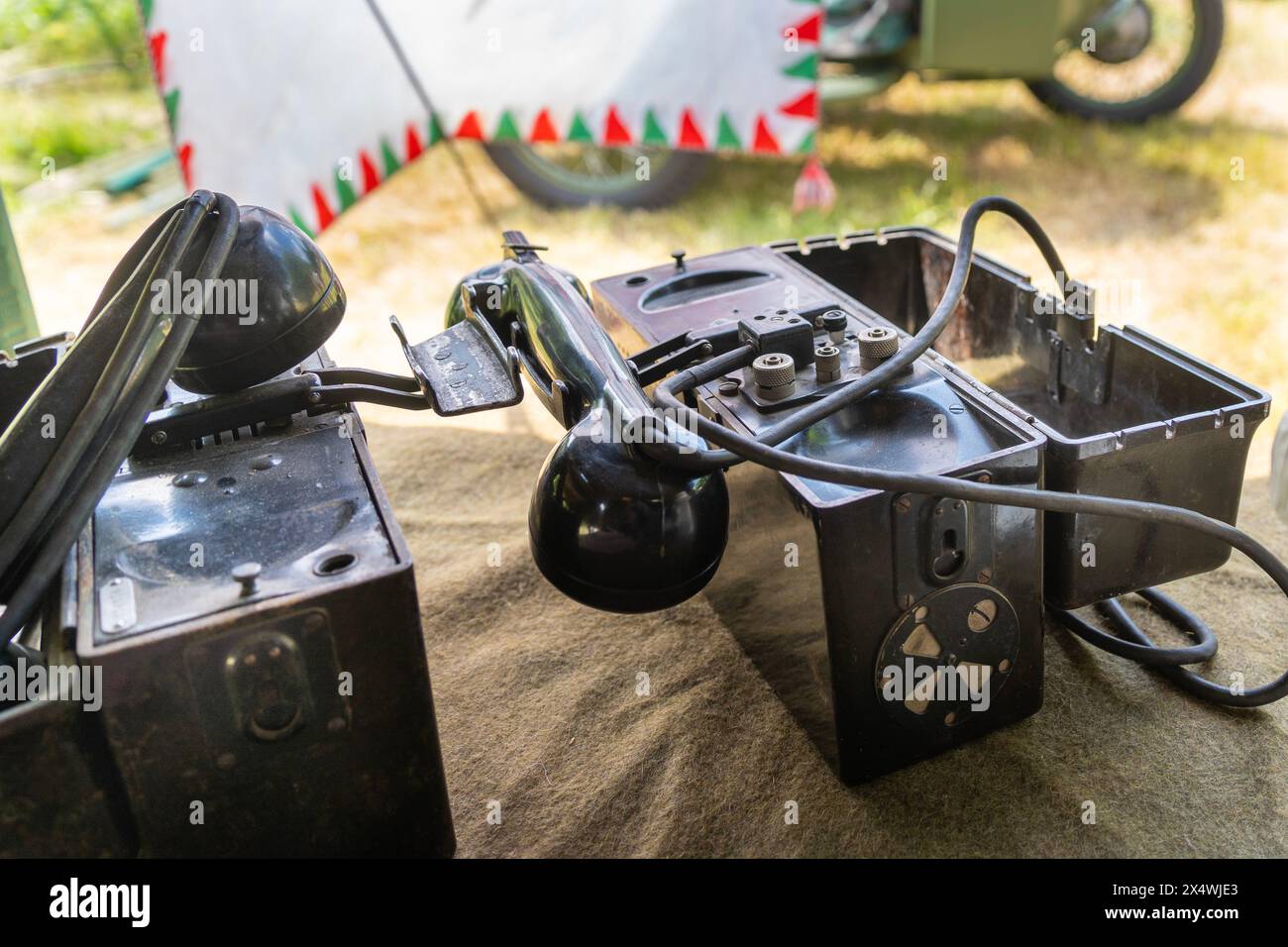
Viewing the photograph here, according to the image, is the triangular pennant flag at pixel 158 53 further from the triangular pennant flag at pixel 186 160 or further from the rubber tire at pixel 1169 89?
the rubber tire at pixel 1169 89

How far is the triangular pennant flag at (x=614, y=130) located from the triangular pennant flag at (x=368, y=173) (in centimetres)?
79

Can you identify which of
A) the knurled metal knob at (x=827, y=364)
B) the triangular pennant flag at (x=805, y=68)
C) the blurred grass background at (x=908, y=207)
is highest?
the triangular pennant flag at (x=805, y=68)

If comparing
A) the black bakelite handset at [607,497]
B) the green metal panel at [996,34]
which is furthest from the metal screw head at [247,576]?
the green metal panel at [996,34]

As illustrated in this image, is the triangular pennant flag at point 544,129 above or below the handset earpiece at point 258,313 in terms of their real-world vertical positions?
below

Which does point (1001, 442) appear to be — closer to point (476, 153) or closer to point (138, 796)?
point (138, 796)

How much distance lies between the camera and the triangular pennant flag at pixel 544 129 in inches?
157

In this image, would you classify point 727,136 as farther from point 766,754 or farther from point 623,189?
point 766,754

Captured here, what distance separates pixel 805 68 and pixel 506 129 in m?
1.03

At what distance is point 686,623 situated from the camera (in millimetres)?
2053

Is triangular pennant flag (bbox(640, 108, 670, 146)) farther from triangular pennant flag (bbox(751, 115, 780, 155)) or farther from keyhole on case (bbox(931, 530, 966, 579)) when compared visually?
keyhole on case (bbox(931, 530, 966, 579))

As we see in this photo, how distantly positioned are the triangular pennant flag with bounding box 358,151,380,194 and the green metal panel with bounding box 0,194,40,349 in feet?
5.06

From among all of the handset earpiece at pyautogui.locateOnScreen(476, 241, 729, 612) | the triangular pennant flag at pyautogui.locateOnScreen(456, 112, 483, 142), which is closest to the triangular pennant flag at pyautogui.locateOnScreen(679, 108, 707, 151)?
the triangular pennant flag at pyautogui.locateOnScreen(456, 112, 483, 142)

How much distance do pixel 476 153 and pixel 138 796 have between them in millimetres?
4009

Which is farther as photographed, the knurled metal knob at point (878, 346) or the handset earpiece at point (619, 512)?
the knurled metal knob at point (878, 346)
